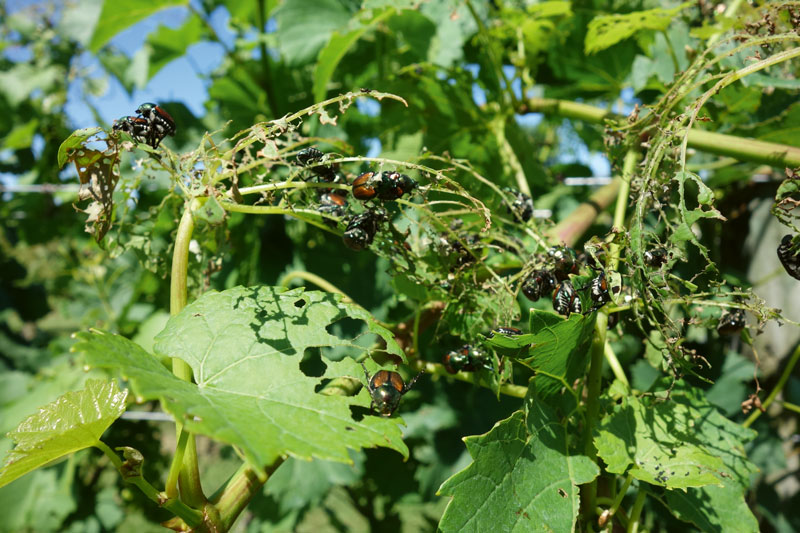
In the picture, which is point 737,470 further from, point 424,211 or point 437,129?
point 437,129

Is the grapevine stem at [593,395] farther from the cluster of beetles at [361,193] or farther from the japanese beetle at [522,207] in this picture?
the cluster of beetles at [361,193]

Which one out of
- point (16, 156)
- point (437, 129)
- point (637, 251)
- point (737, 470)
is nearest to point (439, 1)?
point (437, 129)

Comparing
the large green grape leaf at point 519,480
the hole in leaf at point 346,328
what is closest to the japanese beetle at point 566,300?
the large green grape leaf at point 519,480

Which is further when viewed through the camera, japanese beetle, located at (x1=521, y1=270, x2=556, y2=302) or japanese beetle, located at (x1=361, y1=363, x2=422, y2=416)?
japanese beetle, located at (x1=521, y1=270, x2=556, y2=302)

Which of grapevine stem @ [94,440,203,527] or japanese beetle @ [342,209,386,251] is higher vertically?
japanese beetle @ [342,209,386,251]

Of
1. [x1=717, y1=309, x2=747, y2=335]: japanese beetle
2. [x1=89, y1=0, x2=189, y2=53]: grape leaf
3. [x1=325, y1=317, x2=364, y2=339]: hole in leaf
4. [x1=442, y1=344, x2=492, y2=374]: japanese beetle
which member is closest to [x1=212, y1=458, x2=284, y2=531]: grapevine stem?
[x1=442, y1=344, x2=492, y2=374]: japanese beetle

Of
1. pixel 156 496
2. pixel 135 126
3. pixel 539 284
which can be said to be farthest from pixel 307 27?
pixel 156 496

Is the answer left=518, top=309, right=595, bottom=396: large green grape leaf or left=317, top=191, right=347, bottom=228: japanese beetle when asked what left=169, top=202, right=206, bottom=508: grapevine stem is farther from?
left=518, top=309, right=595, bottom=396: large green grape leaf
